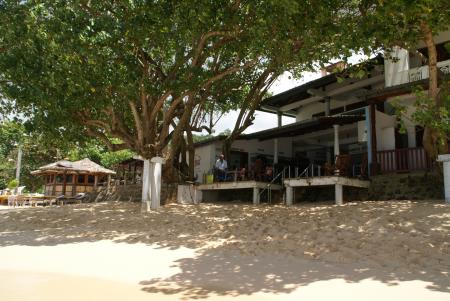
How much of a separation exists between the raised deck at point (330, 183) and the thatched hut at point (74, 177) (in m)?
16.4

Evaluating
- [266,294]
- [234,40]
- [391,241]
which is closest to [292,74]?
[234,40]

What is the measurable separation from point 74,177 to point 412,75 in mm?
23259

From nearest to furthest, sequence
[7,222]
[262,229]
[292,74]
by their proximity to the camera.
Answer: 1. [262,229]
2. [7,222]
3. [292,74]

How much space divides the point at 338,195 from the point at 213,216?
14.1ft

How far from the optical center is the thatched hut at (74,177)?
1046 inches

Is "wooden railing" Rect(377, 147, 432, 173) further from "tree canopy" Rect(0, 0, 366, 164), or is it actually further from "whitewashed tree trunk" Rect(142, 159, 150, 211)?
"whitewashed tree trunk" Rect(142, 159, 150, 211)

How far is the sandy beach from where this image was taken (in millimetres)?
5805

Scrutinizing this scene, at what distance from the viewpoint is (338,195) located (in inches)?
524

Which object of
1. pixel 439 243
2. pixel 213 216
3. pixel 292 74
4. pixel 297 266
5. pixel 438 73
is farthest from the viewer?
pixel 292 74

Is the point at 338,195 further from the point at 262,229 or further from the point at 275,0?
the point at 275,0

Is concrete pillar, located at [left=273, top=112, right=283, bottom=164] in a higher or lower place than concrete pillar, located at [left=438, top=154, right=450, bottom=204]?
higher

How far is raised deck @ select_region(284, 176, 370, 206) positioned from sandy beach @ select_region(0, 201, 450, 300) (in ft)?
4.18

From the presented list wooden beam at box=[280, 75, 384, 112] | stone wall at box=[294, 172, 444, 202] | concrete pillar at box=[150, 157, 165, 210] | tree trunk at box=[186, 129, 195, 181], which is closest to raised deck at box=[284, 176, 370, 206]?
stone wall at box=[294, 172, 444, 202]

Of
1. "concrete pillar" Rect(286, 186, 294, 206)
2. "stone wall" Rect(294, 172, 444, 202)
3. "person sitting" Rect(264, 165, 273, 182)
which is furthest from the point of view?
"person sitting" Rect(264, 165, 273, 182)
